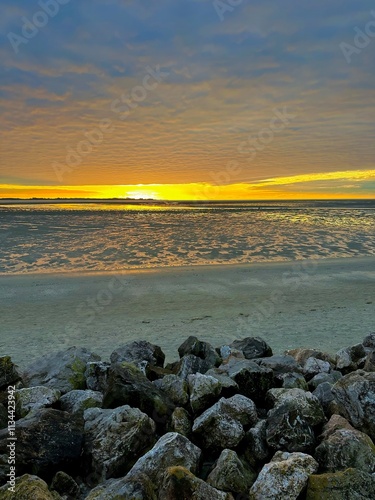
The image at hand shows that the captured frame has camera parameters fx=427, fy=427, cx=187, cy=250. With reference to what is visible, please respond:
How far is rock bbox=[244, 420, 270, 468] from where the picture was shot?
13.8ft

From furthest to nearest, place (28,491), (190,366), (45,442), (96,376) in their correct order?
(190,366) < (96,376) < (45,442) < (28,491)

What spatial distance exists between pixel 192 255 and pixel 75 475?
18600mm

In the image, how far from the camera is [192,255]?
22656 mm

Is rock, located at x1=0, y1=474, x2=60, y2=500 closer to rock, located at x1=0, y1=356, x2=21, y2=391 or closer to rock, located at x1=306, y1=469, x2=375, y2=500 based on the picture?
rock, located at x1=306, y1=469, x2=375, y2=500

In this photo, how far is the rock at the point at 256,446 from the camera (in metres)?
4.21

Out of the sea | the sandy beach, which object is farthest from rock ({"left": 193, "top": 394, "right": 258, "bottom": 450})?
the sea

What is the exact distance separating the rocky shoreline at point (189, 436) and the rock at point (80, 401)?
0.01 metres

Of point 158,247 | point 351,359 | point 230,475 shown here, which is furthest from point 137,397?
point 158,247

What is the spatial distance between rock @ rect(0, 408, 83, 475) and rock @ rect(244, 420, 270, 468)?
1.68 m

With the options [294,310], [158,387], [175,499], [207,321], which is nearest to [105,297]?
[207,321]

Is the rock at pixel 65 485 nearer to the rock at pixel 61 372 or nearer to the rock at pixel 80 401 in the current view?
the rock at pixel 80 401

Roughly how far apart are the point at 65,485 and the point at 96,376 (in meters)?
2.00

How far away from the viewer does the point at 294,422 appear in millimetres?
4242

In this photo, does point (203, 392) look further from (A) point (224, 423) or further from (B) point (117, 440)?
(B) point (117, 440)
